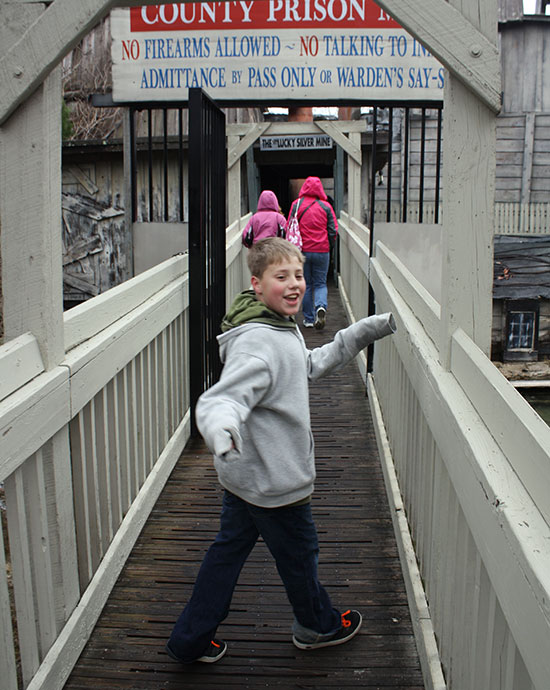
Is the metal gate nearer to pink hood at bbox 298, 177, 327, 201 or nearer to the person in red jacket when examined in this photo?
the person in red jacket

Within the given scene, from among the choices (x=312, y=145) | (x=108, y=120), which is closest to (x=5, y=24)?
(x=312, y=145)

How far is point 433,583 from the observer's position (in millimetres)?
2783

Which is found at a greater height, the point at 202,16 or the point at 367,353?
the point at 202,16

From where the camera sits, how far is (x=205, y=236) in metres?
4.96

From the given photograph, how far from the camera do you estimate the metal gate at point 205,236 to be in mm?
4660

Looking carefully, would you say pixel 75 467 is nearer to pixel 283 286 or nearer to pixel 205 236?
pixel 283 286

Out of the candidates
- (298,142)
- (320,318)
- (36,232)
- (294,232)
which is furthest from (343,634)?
(298,142)

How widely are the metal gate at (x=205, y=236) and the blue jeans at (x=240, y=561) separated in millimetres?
2412

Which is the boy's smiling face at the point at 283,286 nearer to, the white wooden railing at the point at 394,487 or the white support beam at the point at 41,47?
the white wooden railing at the point at 394,487

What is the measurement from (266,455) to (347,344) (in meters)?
0.60

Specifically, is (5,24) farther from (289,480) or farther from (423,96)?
(423,96)

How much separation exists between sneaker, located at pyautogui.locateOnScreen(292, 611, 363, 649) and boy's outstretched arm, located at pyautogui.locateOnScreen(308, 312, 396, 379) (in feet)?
3.24

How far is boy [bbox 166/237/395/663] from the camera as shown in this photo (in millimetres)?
2461

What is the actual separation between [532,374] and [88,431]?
54.0 feet
